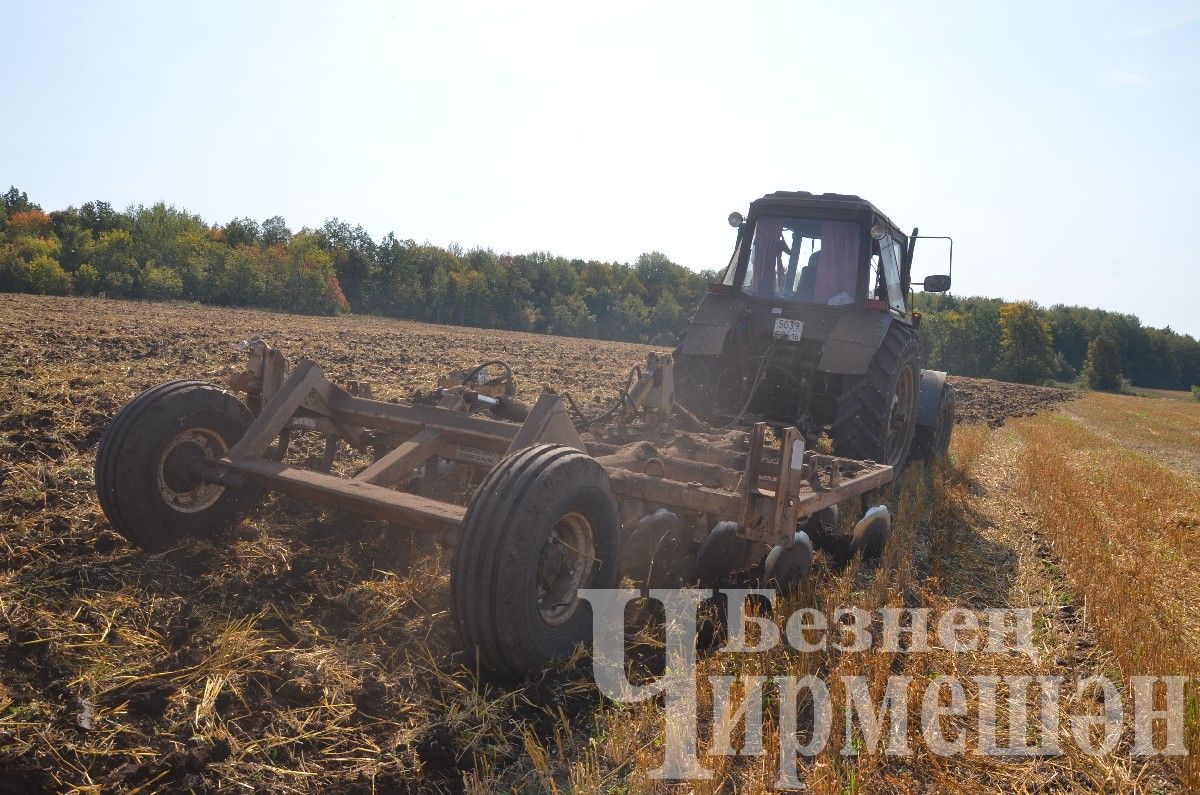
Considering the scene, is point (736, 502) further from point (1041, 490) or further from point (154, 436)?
point (1041, 490)

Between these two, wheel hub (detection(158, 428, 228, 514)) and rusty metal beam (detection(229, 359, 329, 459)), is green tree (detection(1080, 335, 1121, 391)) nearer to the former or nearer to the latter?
rusty metal beam (detection(229, 359, 329, 459))

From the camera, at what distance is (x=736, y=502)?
3.57 m

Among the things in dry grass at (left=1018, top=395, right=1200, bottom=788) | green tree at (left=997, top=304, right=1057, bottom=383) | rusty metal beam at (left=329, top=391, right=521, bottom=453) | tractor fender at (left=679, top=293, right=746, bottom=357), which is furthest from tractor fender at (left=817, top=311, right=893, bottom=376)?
green tree at (left=997, top=304, right=1057, bottom=383)

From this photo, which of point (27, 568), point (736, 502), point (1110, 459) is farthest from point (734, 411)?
point (1110, 459)

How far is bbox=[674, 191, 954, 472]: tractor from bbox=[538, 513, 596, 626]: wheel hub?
287cm

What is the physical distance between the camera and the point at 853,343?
576cm

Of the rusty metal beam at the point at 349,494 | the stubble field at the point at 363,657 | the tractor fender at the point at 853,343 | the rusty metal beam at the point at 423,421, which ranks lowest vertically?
the stubble field at the point at 363,657

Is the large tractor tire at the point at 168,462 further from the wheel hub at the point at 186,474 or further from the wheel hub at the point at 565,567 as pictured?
the wheel hub at the point at 565,567

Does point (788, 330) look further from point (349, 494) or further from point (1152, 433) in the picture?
point (1152, 433)

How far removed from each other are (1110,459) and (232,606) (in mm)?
12112

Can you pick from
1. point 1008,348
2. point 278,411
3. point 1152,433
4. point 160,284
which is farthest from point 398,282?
point 278,411

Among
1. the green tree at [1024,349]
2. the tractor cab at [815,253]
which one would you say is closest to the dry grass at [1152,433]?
the tractor cab at [815,253]

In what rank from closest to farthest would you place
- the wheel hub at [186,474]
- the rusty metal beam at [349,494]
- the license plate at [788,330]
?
1. the rusty metal beam at [349,494]
2. the wheel hub at [186,474]
3. the license plate at [788,330]

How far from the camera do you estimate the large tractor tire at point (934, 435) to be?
7.99m
